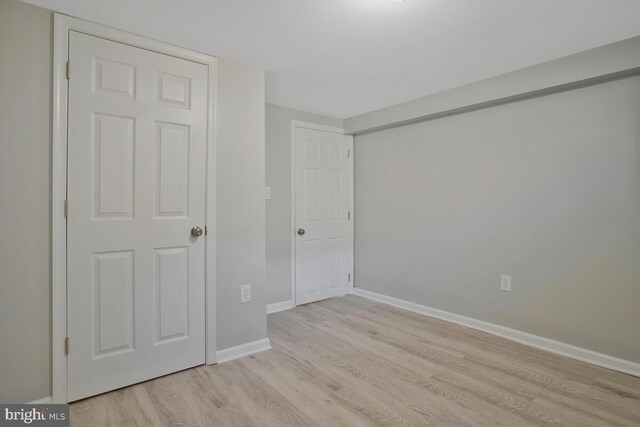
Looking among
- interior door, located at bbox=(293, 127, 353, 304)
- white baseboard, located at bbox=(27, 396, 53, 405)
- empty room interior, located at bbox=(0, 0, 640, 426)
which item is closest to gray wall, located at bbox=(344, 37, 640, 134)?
empty room interior, located at bbox=(0, 0, 640, 426)

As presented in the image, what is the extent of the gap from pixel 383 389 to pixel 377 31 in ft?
7.21

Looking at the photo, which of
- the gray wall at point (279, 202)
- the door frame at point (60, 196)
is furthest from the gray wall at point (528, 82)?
the door frame at point (60, 196)

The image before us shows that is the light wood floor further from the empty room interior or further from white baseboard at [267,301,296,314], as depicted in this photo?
white baseboard at [267,301,296,314]

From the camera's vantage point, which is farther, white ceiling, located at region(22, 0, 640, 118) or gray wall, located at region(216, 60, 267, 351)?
gray wall, located at region(216, 60, 267, 351)

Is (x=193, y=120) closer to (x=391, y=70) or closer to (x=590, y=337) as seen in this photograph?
(x=391, y=70)

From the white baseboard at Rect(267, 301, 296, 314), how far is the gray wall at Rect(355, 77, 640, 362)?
1133 millimetres

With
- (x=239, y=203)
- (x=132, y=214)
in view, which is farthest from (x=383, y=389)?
(x=132, y=214)

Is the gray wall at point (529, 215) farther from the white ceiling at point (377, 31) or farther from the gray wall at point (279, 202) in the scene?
the gray wall at point (279, 202)

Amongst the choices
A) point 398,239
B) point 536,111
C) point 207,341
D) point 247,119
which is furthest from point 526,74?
point 207,341

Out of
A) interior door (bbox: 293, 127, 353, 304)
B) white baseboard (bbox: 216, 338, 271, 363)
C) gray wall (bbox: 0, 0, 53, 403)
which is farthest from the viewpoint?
interior door (bbox: 293, 127, 353, 304)

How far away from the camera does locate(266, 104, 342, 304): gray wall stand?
11.6 feet

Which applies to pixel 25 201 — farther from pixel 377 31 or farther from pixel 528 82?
pixel 528 82

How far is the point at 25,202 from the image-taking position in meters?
1.76

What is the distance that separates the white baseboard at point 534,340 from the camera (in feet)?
7.43
